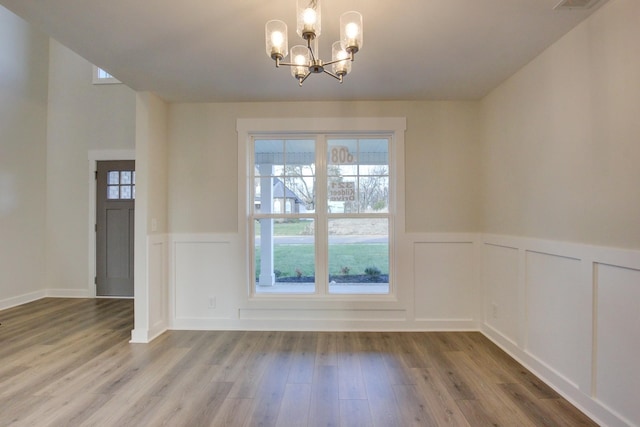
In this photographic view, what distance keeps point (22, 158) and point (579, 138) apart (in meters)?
6.22

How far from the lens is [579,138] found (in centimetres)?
199

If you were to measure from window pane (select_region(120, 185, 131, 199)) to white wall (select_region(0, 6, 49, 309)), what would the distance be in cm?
113

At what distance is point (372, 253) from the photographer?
3.43 m

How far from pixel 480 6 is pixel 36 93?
5704mm

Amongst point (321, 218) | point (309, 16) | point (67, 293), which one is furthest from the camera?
point (67, 293)

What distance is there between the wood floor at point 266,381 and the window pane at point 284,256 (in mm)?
510

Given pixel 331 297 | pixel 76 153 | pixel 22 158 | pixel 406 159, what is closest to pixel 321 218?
pixel 331 297

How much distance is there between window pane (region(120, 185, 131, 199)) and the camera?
4625 millimetres

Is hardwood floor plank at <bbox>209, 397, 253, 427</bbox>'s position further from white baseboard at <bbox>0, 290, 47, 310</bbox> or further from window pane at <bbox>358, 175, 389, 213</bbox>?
white baseboard at <bbox>0, 290, 47, 310</bbox>

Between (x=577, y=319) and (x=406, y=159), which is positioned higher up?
(x=406, y=159)

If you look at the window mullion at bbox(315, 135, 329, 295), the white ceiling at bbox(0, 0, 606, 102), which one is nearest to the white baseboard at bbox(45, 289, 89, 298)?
the white ceiling at bbox(0, 0, 606, 102)

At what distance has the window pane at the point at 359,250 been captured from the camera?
3416mm

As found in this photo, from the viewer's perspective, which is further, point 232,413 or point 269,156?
point 269,156

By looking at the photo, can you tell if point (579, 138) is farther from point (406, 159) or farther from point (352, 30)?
point (352, 30)
